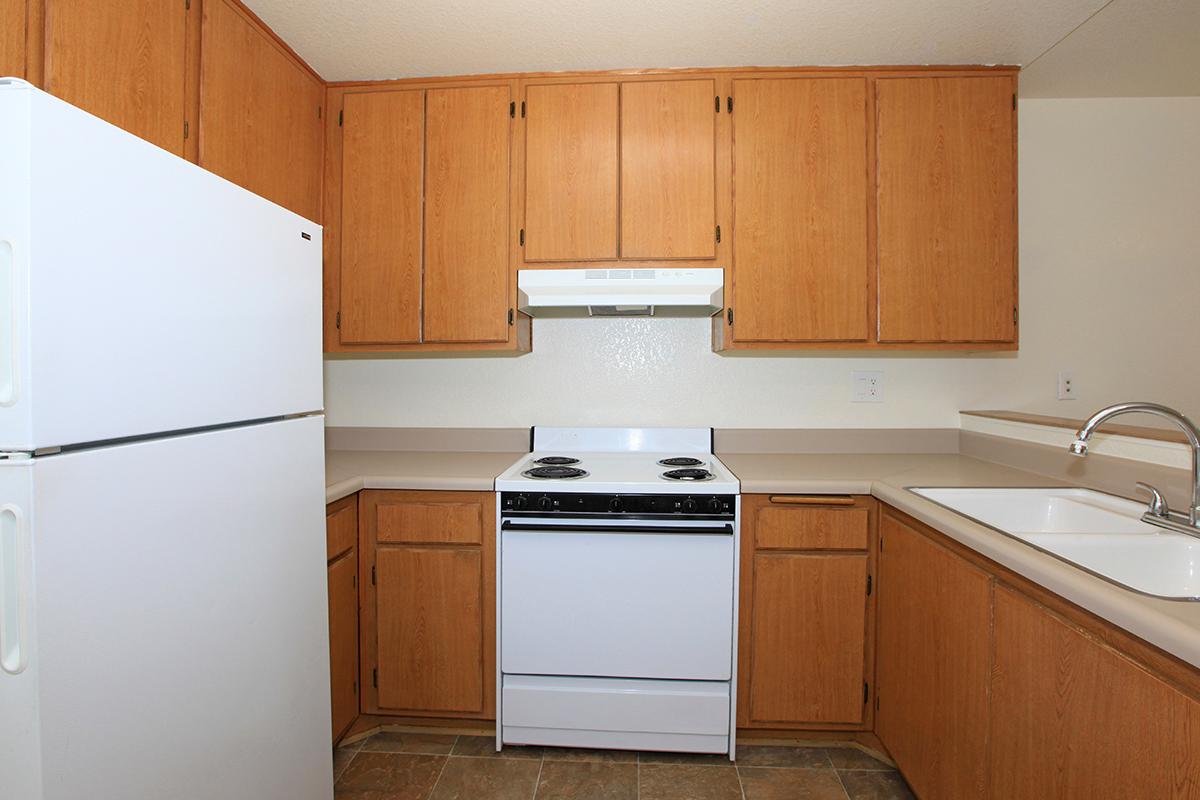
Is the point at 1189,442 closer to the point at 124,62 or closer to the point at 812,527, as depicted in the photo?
the point at 812,527

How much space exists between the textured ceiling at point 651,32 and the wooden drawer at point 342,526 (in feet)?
5.08

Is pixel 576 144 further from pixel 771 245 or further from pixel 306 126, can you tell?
pixel 306 126

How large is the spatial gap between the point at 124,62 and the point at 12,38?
231mm

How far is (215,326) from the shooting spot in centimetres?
94

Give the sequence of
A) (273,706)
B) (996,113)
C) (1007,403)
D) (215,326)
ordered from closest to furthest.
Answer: (215,326) → (273,706) → (996,113) → (1007,403)

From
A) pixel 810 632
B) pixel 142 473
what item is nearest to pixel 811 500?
pixel 810 632

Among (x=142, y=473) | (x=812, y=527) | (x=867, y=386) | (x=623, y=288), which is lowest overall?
(x=812, y=527)

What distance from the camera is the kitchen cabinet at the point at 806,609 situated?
1771mm

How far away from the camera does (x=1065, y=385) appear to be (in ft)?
7.14

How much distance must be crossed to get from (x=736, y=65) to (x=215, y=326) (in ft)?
6.27

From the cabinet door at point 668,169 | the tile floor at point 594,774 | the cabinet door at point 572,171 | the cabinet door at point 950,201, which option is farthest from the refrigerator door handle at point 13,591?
the cabinet door at point 950,201

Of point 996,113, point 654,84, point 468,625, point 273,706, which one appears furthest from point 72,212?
point 996,113

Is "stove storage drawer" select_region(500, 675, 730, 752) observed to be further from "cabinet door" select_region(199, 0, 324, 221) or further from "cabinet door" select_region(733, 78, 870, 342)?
"cabinet door" select_region(199, 0, 324, 221)

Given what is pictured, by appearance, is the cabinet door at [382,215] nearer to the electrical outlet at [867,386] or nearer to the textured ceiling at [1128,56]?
the electrical outlet at [867,386]
